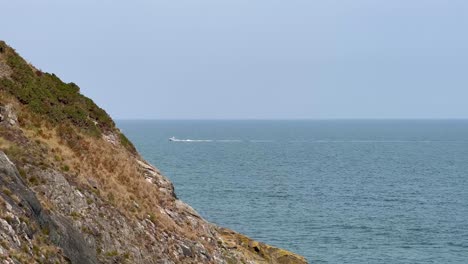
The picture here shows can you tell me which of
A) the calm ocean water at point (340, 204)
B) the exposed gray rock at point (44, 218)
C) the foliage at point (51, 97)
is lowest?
the calm ocean water at point (340, 204)

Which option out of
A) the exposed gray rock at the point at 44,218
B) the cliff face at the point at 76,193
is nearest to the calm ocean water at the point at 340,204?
the cliff face at the point at 76,193

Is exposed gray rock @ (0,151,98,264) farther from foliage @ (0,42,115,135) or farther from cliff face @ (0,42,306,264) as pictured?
foliage @ (0,42,115,135)

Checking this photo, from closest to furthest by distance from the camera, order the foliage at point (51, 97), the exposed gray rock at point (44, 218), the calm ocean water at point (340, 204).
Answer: the exposed gray rock at point (44, 218), the foliage at point (51, 97), the calm ocean water at point (340, 204)

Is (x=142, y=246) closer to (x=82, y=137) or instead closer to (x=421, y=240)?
(x=82, y=137)

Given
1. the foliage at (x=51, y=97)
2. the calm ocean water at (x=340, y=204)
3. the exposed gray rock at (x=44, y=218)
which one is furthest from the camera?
the calm ocean water at (x=340, y=204)

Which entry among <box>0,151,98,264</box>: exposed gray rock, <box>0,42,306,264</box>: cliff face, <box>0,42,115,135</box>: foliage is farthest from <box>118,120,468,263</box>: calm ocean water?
<box>0,151,98,264</box>: exposed gray rock

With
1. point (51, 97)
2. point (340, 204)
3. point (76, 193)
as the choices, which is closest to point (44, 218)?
point (76, 193)

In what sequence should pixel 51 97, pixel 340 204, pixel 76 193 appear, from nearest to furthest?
pixel 76 193
pixel 51 97
pixel 340 204

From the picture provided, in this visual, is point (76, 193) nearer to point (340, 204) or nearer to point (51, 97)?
point (51, 97)

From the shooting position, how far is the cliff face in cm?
1789

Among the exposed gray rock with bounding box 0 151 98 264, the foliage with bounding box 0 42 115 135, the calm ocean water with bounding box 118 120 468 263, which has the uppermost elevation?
the foliage with bounding box 0 42 115 135

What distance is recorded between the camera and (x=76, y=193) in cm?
2242

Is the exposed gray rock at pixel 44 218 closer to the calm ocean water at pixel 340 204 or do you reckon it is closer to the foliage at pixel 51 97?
the foliage at pixel 51 97

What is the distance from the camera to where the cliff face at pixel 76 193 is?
17.9m
